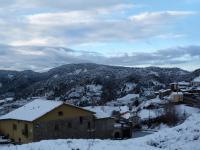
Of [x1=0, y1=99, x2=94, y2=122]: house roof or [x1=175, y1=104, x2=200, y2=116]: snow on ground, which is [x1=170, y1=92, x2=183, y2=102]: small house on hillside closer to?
[x1=175, y1=104, x2=200, y2=116]: snow on ground

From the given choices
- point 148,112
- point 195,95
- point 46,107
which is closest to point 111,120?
point 46,107

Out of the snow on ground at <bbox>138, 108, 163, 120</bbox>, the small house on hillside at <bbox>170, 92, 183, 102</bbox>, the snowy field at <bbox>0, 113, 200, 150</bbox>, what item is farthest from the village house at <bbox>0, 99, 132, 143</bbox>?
the small house on hillside at <bbox>170, 92, 183, 102</bbox>

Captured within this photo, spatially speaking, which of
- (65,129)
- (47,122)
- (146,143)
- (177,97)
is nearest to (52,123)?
(47,122)

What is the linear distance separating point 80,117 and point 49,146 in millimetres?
36162

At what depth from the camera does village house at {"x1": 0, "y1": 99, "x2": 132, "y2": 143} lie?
50.1 m

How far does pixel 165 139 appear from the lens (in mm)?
24562

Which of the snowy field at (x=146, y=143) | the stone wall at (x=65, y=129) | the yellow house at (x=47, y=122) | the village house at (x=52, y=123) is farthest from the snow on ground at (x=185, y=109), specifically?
the snowy field at (x=146, y=143)

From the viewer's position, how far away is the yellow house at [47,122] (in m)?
50.0

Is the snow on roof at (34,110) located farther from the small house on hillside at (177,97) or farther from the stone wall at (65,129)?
the small house on hillside at (177,97)

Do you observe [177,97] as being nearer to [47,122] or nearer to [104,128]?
[104,128]

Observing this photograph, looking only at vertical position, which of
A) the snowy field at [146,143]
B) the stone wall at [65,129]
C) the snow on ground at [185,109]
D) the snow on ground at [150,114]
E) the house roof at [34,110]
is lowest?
the snow on ground at [150,114]

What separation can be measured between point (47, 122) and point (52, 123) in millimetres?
855

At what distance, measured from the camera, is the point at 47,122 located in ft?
167

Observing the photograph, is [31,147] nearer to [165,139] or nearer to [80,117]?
[165,139]
